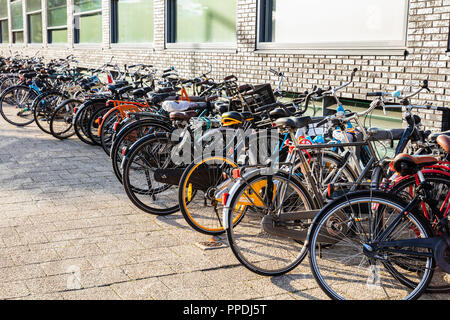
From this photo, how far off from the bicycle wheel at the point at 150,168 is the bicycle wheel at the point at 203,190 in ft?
1.41

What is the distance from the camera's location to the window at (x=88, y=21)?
48.2 feet

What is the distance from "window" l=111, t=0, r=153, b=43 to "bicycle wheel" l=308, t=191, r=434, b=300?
922cm

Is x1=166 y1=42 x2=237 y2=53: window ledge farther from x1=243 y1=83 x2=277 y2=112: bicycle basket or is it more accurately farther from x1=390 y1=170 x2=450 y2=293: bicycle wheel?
x1=390 y1=170 x2=450 y2=293: bicycle wheel

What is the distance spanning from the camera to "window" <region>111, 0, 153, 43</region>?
11961 mm

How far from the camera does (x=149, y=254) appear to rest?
4.20m

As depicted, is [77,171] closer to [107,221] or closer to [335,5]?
[107,221]

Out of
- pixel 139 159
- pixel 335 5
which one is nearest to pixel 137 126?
pixel 139 159

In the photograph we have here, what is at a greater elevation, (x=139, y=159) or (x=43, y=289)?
(x=139, y=159)

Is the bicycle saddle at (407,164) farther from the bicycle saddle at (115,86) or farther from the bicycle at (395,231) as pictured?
the bicycle saddle at (115,86)

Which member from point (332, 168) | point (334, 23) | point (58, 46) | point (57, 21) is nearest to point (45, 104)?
point (334, 23)

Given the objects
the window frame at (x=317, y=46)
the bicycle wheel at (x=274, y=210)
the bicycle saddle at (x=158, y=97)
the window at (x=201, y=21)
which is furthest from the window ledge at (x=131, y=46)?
the bicycle wheel at (x=274, y=210)

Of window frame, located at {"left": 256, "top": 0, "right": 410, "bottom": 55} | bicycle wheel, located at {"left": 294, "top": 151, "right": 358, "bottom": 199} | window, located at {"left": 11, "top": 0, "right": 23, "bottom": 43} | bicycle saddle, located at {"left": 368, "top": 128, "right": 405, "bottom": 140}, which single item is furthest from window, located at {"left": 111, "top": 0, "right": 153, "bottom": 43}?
window, located at {"left": 11, "top": 0, "right": 23, "bottom": 43}
